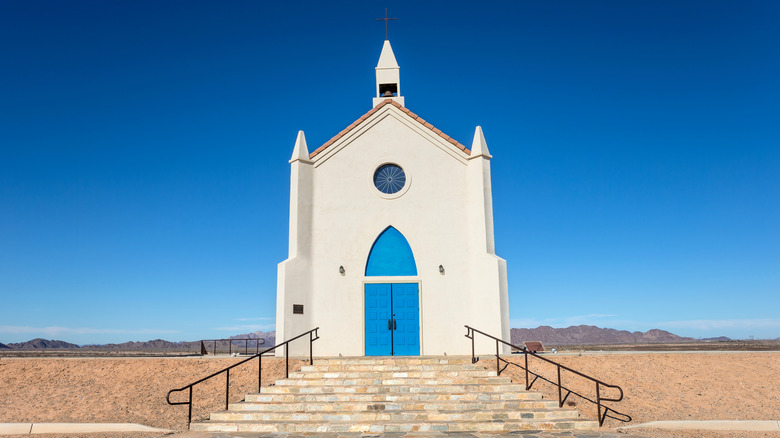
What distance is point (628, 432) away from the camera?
1120 centimetres

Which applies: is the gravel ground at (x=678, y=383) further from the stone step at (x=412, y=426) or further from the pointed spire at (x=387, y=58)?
the pointed spire at (x=387, y=58)

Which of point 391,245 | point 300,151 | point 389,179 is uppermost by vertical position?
point 300,151

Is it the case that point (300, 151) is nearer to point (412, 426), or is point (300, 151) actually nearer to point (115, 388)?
point (115, 388)

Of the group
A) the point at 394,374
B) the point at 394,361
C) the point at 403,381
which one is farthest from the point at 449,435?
the point at 394,361

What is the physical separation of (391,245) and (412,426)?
829 cm

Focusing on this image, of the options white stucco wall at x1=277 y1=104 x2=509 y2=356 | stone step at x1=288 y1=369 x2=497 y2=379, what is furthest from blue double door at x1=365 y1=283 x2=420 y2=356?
stone step at x1=288 y1=369 x2=497 y2=379

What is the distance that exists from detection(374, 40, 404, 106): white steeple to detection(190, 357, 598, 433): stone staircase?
11.3 m

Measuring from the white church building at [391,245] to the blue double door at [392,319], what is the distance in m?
0.03

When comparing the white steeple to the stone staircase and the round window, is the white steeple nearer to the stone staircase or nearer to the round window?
the round window

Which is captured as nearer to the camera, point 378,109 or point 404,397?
point 404,397

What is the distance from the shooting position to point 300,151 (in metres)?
19.3

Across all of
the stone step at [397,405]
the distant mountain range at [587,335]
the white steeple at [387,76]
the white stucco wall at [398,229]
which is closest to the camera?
the stone step at [397,405]

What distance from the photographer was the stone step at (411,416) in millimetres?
11727

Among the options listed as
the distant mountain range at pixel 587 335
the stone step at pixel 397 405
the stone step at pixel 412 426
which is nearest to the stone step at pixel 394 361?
the stone step at pixel 397 405
